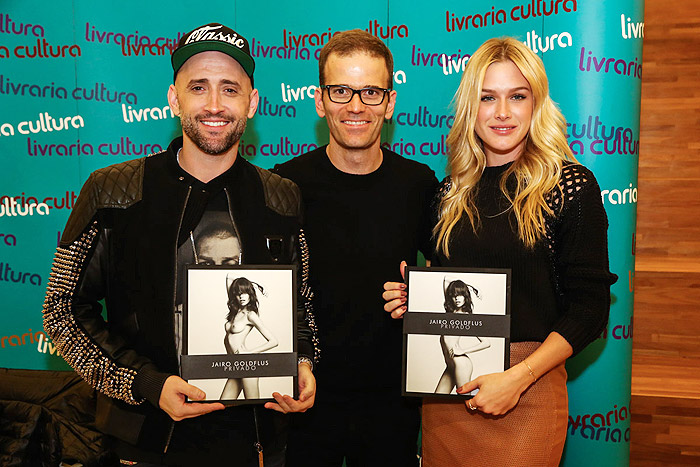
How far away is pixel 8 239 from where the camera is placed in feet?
13.4

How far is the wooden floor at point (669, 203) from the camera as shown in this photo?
346 cm

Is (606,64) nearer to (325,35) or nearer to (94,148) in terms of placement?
(325,35)

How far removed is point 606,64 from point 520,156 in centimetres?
137

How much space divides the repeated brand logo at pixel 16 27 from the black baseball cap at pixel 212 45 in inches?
102

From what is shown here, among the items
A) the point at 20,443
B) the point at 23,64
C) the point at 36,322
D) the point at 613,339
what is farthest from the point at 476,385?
the point at 23,64

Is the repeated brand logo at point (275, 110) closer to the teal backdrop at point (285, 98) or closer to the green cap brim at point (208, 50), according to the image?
the teal backdrop at point (285, 98)

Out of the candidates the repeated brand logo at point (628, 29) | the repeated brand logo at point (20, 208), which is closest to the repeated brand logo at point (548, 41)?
the repeated brand logo at point (628, 29)

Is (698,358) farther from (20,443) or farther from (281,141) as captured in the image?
(20,443)

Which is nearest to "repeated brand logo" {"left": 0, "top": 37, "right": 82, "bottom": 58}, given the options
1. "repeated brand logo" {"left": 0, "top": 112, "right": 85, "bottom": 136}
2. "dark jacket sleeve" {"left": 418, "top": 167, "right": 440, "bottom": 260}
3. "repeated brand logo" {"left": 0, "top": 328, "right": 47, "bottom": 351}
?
"repeated brand logo" {"left": 0, "top": 112, "right": 85, "bottom": 136}

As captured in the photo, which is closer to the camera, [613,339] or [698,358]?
[613,339]

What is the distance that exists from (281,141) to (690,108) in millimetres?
2488

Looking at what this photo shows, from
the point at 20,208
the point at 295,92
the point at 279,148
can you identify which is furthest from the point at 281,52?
the point at 20,208

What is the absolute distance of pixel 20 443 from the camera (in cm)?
323

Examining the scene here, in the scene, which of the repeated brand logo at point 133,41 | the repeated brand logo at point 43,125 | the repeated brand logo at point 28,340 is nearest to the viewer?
the repeated brand logo at point 133,41
